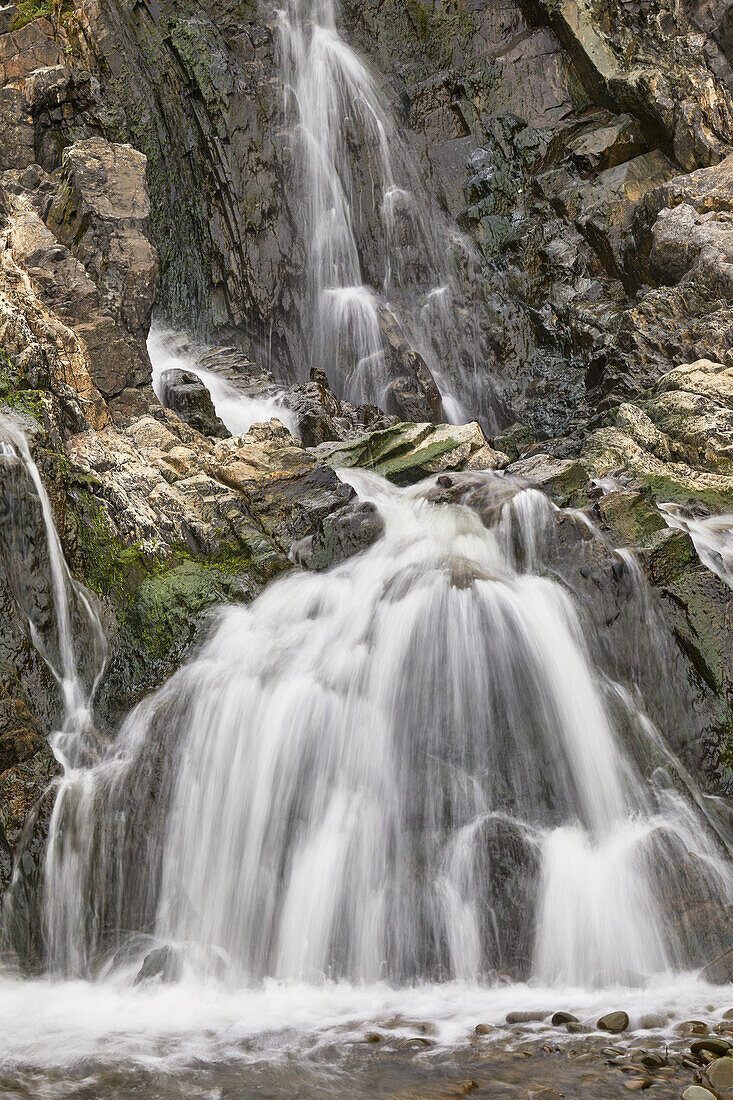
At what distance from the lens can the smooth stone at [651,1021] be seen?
456 centimetres

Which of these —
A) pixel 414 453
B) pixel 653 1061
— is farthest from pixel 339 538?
pixel 653 1061

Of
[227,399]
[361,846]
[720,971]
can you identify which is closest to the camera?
[720,971]

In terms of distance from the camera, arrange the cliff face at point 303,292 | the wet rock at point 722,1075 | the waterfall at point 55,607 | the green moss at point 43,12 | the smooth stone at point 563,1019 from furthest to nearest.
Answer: the green moss at point 43,12
the cliff face at point 303,292
the waterfall at point 55,607
the smooth stone at point 563,1019
the wet rock at point 722,1075

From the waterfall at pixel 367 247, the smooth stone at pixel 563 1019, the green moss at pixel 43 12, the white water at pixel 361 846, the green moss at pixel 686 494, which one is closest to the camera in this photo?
the smooth stone at pixel 563 1019

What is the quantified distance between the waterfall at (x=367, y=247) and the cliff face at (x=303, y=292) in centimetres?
41

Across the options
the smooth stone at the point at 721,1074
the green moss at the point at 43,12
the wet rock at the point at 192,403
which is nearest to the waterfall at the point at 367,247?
the wet rock at the point at 192,403

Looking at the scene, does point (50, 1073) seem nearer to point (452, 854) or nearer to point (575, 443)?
point (452, 854)

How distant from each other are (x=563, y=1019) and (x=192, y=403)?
365 inches

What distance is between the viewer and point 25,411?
7945 mm

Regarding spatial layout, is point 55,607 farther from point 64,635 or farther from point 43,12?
point 43,12

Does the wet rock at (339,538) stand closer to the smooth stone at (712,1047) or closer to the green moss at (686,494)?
the green moss at (686,494)

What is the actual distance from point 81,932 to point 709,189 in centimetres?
1581

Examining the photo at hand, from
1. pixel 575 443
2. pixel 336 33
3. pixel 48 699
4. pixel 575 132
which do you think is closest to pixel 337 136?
pixel 336 33

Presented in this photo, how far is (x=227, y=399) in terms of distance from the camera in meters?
13.4
